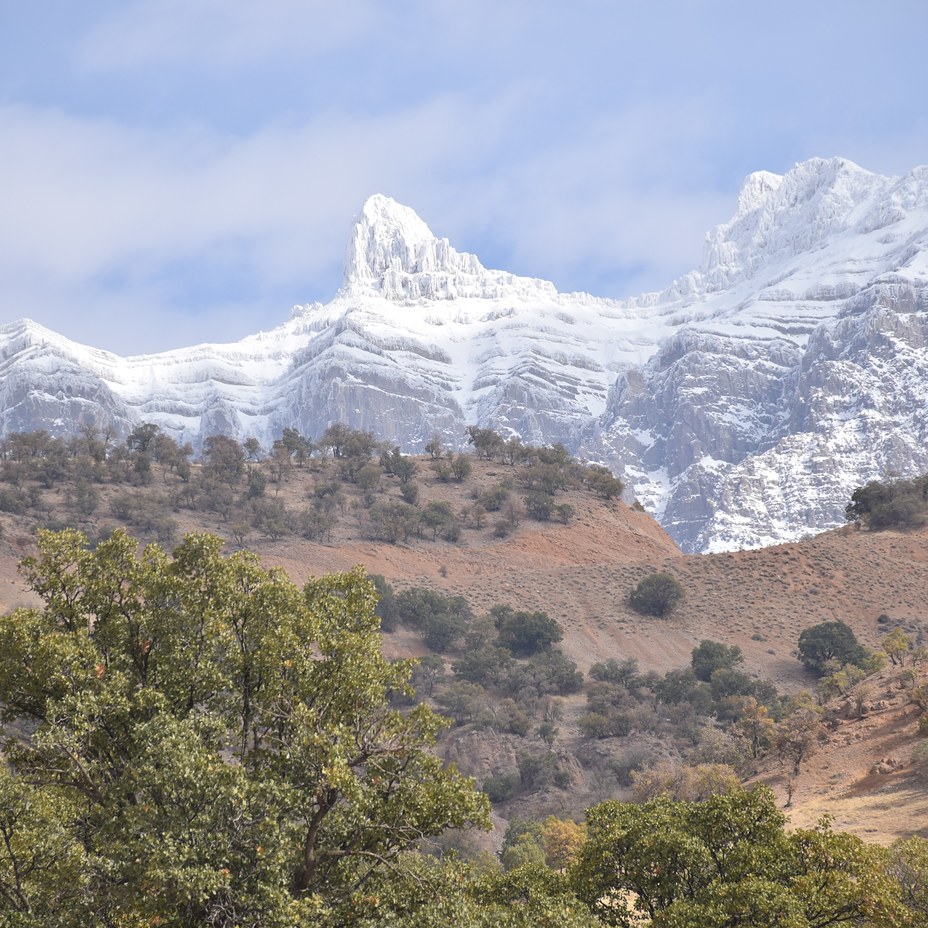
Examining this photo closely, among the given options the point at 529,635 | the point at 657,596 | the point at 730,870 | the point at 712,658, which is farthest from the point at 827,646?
the point at 730,870

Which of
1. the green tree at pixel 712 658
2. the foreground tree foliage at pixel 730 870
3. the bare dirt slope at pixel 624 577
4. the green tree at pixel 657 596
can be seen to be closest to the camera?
the foreground tree foliage at pixel 730 870

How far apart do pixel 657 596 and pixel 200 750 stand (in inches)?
2901

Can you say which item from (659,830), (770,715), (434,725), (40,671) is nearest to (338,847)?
(434,725)

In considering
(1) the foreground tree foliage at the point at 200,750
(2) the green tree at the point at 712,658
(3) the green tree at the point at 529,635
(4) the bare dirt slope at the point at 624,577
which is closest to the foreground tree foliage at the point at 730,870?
(1) the foreground tree foliage at the point at 200,750

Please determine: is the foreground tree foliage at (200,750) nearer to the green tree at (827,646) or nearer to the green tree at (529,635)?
the green tree at (827,646)

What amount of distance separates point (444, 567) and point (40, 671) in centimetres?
7699

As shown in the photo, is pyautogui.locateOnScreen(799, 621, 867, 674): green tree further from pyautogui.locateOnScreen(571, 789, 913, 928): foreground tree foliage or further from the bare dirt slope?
pyautogui.locateOnScreen(571, 789, 913, 928): foreground tree foliage

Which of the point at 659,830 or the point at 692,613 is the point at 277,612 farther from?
the point at 692,613

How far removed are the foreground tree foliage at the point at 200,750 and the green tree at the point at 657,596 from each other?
231 ft

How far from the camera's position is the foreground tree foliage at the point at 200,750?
13.1 meters

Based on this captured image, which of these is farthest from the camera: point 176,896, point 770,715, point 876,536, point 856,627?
point 876,536

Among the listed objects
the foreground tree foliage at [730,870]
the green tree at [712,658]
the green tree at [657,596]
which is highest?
the green tree at [657,596]

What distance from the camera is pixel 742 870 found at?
17.1 metres

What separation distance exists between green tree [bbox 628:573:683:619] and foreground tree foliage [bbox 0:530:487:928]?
2766 inches
